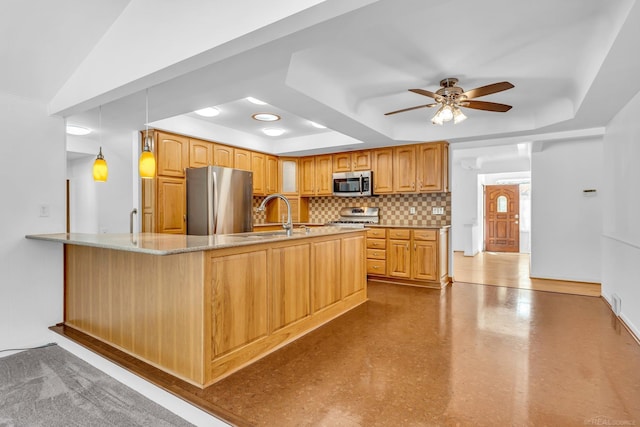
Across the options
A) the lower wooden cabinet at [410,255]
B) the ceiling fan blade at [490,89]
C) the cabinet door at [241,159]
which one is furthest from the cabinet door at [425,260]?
the cabinet door at [241,159]

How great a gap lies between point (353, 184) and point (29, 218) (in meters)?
4.21

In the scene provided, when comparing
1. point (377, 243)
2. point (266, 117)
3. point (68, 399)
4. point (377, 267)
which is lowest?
point (68, 399)

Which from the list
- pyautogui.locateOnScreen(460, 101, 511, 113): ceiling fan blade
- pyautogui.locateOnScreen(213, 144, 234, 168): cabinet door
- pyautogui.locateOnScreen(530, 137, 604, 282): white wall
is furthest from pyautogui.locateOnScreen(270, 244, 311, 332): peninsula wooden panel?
pyautogui.locateOnScreen(530, 137, 604, 282): white wall

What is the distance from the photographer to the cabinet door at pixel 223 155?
4.91 m

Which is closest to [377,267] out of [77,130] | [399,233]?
[399,233]

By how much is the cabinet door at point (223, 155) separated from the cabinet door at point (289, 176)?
1198 mm

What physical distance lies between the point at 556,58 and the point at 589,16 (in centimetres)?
65

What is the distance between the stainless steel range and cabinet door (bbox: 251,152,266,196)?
1.41 meters

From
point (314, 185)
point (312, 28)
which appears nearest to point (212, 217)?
point (314, 185)

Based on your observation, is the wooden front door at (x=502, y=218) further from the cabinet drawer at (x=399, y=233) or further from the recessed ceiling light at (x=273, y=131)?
the recessed ceiling light at (x=273, y=131)

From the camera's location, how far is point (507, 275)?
5688 mm

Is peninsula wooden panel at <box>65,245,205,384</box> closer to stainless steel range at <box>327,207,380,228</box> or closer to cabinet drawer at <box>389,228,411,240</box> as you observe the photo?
cabinet drawer at <box>389,228,411,240</box>

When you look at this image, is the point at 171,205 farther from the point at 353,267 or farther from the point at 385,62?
the point at 385,62

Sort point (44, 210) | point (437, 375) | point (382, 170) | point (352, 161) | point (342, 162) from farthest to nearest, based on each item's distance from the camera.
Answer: point (342, 162)
point (352, 161)
point (382, 170)
point (44, 210)
point (437, 375)
